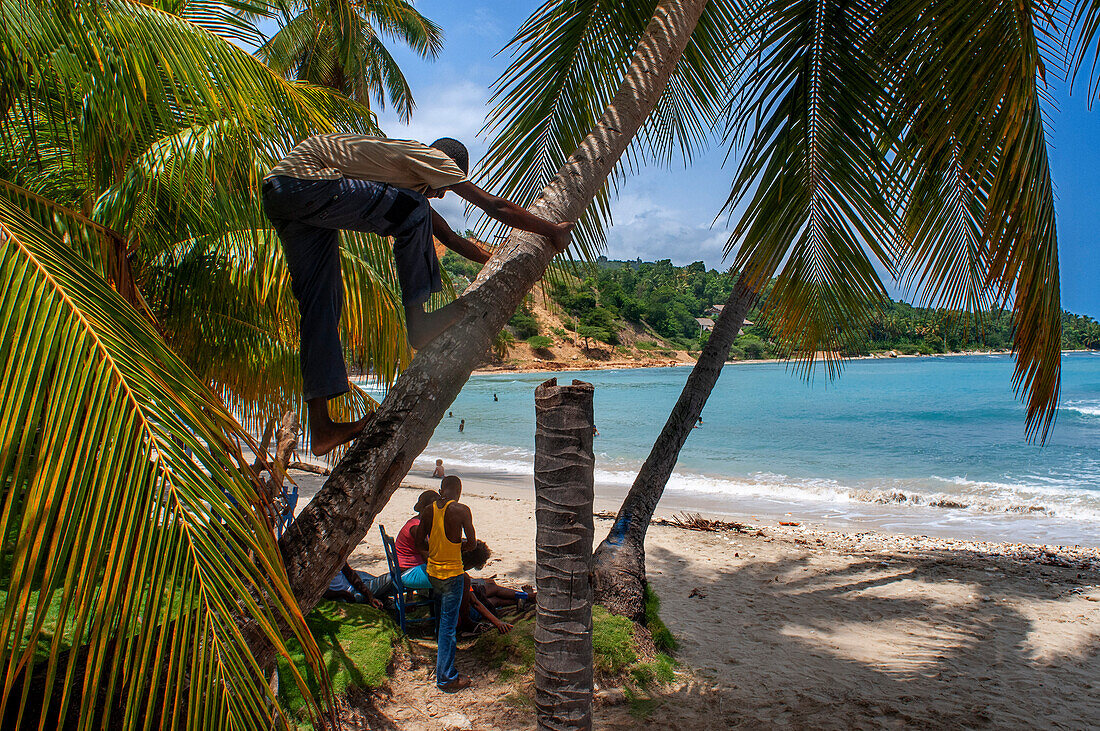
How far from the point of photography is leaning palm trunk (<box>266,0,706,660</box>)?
175 cm

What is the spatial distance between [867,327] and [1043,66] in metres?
2.50

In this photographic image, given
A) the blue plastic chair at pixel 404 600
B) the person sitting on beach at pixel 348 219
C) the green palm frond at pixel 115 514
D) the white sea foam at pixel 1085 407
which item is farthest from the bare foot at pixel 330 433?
the white sea foam at pixel 1085 407

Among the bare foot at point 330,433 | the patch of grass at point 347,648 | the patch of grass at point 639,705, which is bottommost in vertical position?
the patch of grass at point 639,705

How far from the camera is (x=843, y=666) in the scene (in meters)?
5.62

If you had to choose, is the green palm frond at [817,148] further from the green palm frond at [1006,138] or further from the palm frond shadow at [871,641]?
the palm frond shadow at [871,641]

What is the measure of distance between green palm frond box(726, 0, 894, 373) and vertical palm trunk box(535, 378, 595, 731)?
10.4ft

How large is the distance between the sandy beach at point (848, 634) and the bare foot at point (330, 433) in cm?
310

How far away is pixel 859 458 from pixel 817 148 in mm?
21843

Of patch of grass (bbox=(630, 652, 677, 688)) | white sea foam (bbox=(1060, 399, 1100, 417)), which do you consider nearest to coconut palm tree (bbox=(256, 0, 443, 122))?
patch of grass (bbox=(630, 652, 677, 688))

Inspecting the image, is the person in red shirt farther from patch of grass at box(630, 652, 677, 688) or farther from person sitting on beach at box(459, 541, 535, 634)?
patch of grass at box(630, 652, 677, 688)

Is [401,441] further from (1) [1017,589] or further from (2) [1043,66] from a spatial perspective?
(1) [1017,589]

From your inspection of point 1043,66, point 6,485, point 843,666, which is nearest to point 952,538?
point 843,666

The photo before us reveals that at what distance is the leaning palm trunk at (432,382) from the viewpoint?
5.74 feet

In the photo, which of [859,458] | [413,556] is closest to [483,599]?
[413,556]
